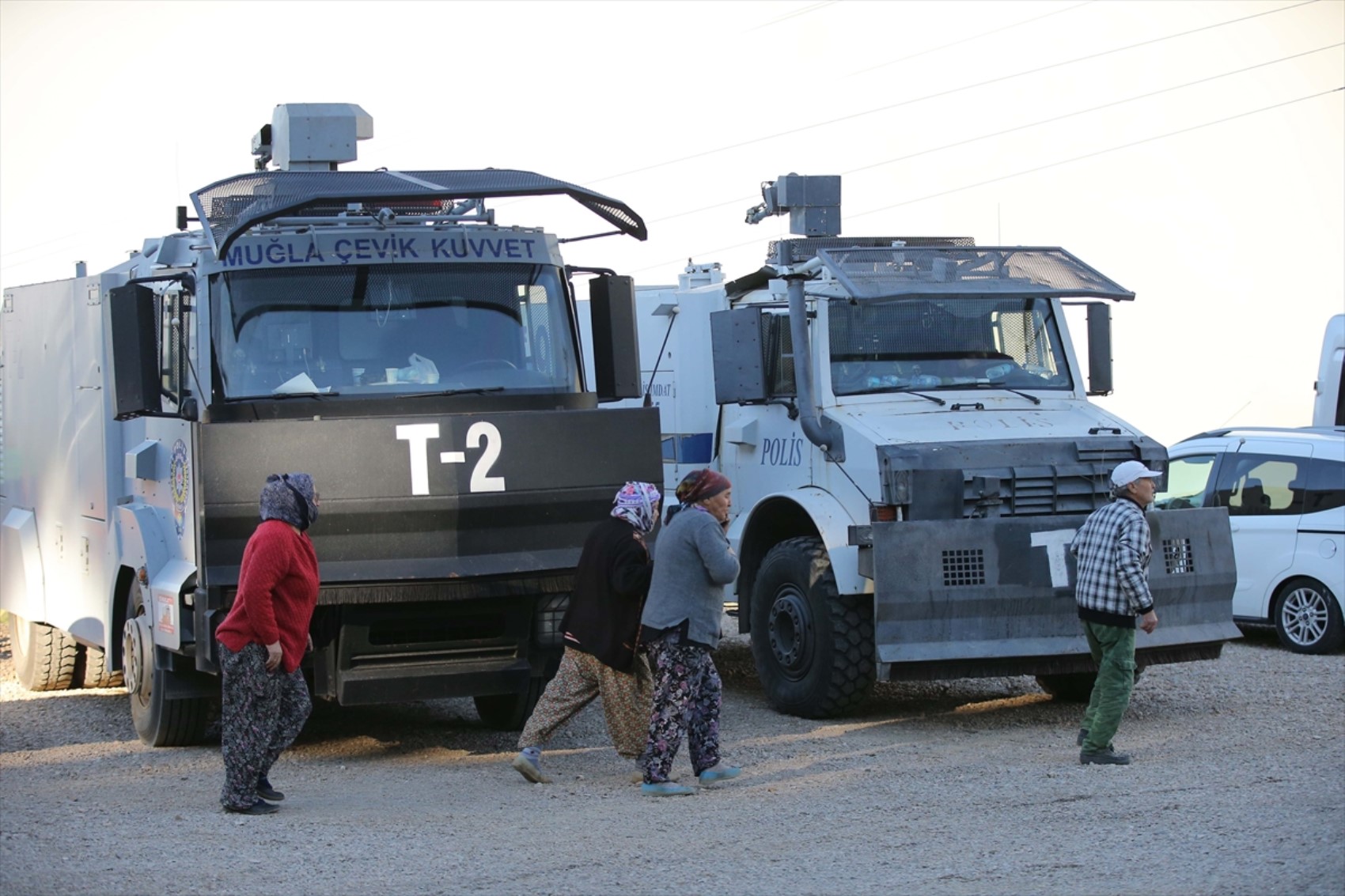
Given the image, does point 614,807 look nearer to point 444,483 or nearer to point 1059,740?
point 444,483

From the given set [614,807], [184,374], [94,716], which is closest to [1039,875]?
[614,807]

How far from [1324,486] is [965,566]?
18.2 feet

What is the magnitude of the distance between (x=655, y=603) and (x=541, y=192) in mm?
2627

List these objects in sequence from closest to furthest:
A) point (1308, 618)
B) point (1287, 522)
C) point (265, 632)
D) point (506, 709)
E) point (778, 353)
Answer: point (265, 632) → point (506, 709) → point (778, 353) → point (1308, 618) → point (1287, 522)

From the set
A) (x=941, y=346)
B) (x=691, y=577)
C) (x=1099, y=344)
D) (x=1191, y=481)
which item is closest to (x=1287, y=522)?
(x=1191, y=481)

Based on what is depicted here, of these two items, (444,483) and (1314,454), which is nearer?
(444,483)

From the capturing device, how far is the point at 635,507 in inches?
346

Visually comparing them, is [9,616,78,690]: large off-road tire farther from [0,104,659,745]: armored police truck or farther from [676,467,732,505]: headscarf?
[676,467,732,505]: headscarf

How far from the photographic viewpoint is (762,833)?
25.1ft

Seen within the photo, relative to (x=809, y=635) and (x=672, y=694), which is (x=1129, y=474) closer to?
(x=809, y=635)

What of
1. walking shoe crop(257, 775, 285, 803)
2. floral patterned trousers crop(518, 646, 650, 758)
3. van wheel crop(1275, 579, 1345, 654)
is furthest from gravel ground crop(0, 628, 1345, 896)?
van wheel crop(1275, 579, 1345, 654)

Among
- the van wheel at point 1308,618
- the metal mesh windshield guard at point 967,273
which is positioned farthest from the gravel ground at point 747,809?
the metal mesh windshield guard at point 967,273

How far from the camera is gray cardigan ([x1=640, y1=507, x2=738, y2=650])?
333 inches

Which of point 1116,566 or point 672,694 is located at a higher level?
point 1116,566
